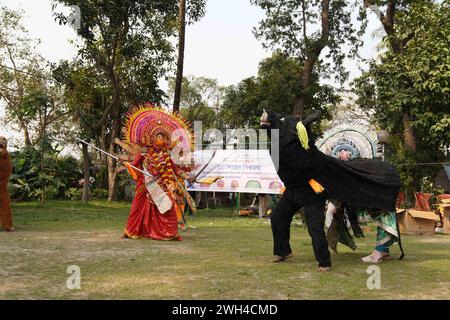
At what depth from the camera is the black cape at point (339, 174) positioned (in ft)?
21.0

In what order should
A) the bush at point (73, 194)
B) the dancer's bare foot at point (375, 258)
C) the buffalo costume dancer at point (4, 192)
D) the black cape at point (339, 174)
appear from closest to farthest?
the black cape at point (339, 174) < the dancer's bare foot at point (375, 258) < the buffalo costume dancer at point (4, 192) < the bush at point (73, 194)

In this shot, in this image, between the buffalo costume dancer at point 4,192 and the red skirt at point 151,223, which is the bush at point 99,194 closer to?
the buffalo costume dancer at point 4,192

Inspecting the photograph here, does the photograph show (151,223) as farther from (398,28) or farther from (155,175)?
(398,28)

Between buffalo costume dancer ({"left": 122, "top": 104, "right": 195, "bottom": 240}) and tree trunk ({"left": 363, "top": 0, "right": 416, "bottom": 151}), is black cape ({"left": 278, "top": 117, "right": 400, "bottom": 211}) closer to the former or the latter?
buffalo costume dancer ({"left": 122, "top": 104, "right": 195, "bottom": 240})

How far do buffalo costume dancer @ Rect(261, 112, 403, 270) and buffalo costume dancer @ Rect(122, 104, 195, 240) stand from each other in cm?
288

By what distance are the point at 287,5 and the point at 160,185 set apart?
1503 cm

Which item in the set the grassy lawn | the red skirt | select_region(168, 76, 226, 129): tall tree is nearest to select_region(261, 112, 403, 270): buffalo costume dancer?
the grassy lawn

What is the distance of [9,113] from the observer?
3322cm

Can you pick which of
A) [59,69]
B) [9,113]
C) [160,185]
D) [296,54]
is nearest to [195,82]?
[9,113]

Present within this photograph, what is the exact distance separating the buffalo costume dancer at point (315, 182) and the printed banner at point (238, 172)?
7.62m

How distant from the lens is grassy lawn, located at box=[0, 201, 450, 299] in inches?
193

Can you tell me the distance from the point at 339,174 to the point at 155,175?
3792mm

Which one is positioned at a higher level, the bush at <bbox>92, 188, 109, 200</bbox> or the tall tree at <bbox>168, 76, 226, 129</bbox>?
the tall tree at <bbox>168, 76, 226, 129</bbox>

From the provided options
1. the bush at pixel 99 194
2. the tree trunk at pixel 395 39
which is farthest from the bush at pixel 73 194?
the tree trunk at pixel 395 39
